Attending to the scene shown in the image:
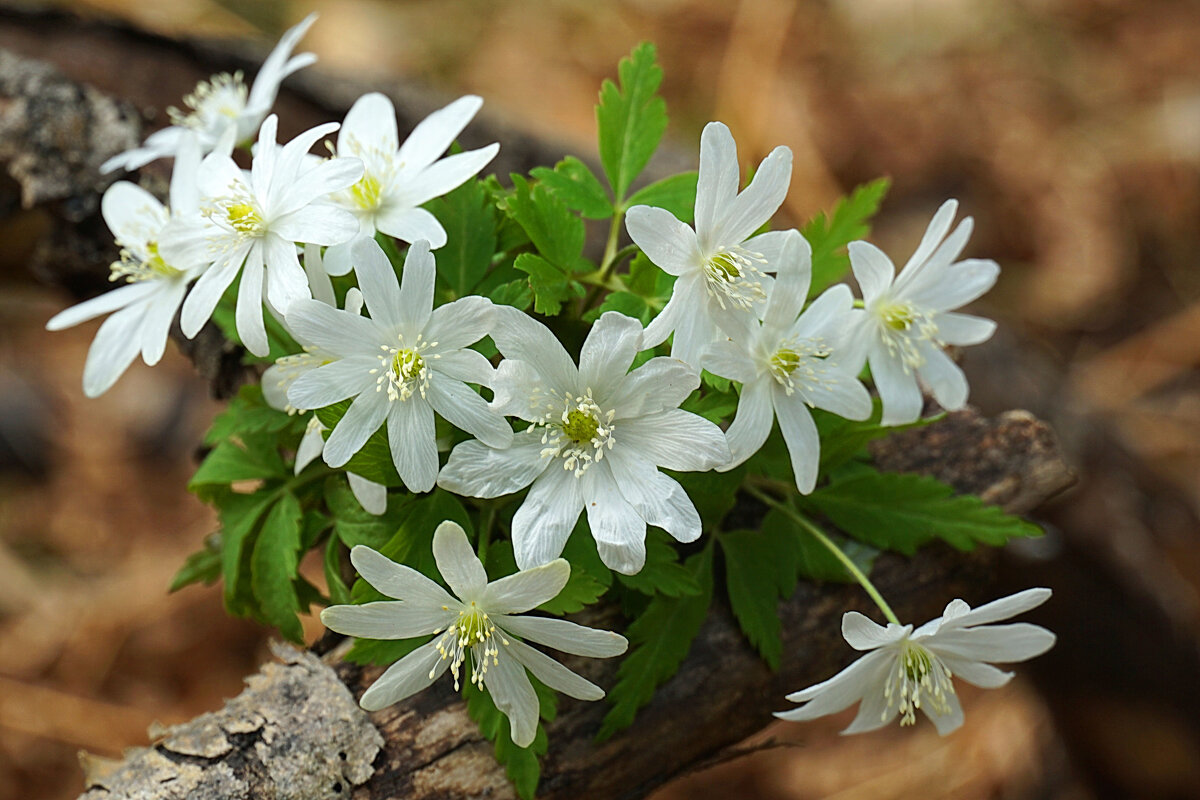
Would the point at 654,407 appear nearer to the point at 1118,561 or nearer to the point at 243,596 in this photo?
the point at 243,596

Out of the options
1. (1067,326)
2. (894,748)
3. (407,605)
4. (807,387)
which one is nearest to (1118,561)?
(894,748)

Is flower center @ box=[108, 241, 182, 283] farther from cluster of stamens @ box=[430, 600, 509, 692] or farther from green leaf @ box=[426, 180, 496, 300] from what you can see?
cluster of stamens @ box=[430, 600, 509, 692]

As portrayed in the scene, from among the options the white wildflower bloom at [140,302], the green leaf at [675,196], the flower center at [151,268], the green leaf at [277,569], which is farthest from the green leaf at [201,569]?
the green leaf at [675,196]

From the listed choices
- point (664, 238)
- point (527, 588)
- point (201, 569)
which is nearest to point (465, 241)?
point (664, 238)

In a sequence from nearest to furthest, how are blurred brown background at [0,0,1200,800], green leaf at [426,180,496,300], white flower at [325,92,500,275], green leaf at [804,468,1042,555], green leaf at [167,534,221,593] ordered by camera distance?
white flower at [325,92,500,275]
green leaf at [426,180,496,300]
green leaf at [804,468,1042,555]
green leaf at [167,534,221,593]
blurred brown background at [0,0,1200,800]

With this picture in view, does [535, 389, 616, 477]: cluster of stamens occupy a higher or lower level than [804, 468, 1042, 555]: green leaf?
higher

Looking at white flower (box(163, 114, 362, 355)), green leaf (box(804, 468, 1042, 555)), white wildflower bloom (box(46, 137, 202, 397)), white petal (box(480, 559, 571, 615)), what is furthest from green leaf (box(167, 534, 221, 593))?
green leaf (box(804, 468, 1042, 555))

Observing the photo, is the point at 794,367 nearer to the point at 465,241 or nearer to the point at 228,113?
the point at 465,241
